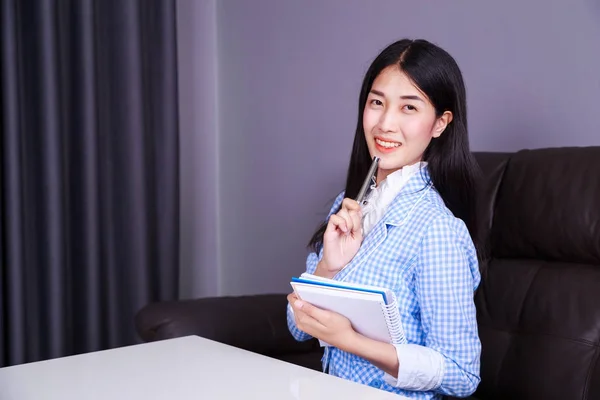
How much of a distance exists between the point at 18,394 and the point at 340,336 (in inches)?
19.0

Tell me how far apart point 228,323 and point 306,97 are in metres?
1.08

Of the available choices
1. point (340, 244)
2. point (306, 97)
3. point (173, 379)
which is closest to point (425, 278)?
point (340, 244)

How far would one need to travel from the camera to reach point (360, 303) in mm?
1096

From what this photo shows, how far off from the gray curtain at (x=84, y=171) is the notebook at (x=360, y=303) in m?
1.48

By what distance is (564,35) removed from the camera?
194 centimetres

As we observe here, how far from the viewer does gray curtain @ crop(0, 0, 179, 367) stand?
2359 mm

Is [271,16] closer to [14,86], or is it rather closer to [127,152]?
[127,152]

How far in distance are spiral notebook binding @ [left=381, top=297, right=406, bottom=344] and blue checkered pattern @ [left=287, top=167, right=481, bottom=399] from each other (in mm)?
85

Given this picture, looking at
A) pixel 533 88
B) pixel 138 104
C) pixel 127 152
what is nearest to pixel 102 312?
pixel 127 152

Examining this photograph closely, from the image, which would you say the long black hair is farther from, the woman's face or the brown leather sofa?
the brown leather sofa

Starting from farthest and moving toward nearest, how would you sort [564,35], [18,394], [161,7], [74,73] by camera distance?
1. [161,7]
2. [74,73]
3. [564,35]
4. [18,394]

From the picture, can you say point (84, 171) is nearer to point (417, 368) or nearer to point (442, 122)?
point (442, 122)

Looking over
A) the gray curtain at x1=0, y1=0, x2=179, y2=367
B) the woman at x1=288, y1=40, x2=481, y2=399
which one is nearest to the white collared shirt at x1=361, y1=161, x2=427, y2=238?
the woman at x1=288, y1=40, x2=481, y2=399

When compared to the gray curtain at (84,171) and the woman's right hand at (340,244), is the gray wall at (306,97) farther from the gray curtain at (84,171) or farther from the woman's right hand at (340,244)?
the woman's right hand at (340,244)
